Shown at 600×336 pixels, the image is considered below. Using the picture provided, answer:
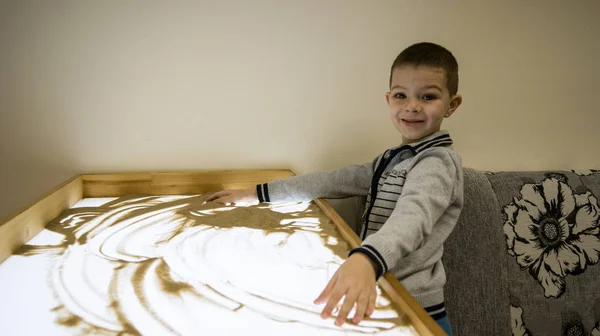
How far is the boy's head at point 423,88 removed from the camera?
88 cm

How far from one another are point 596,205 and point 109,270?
4.60ft

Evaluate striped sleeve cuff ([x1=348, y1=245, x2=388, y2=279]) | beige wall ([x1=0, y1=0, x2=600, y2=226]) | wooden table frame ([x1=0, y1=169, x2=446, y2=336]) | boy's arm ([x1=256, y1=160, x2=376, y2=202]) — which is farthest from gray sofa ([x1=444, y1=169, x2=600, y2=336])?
striped sleeve cuff ([x1=348, y1=245, x2=388, y2=279])

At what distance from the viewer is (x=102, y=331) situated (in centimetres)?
46

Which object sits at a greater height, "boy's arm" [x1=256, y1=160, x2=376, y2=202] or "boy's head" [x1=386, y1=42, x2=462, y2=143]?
"boy's head" [x1=386, y1=42, x2=462, y2=143]

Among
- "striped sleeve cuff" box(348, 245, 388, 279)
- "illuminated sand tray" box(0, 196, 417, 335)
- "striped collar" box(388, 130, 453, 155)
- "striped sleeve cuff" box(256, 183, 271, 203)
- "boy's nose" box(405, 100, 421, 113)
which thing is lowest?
"illuminated sand tray" box(0, 196, 417, 335)

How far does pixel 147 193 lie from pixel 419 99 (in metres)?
0.80

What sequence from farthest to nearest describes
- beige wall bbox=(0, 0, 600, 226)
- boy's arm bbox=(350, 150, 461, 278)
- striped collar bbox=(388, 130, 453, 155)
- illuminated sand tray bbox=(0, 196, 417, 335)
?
beige wall bbox=(0, 0, 600, 226) → striped collar bbox=(388, 130, 453, 155) → boy's arm bbox=(350, 150, 461, 278) → illuminated sand tray bbox=(0, 196, 417, 335)

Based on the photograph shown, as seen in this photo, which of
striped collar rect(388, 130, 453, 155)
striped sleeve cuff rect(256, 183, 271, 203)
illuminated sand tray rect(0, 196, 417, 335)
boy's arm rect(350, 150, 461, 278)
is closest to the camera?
illuminated sand tray rect(0, 196, 417, 335)

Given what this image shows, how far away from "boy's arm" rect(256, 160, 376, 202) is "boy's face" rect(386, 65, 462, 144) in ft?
0.53

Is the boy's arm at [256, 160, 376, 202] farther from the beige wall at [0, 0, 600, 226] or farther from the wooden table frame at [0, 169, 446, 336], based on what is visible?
the beige wall at [0, 0, 600, 226]

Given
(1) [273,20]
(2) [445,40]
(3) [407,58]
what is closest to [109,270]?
(3) [407,58]

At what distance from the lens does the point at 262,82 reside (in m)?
1.24

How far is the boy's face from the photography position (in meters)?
0.88

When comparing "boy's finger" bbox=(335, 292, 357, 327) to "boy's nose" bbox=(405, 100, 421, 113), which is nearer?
"boy's finger" bbox=(335, 292, 357, 327)
